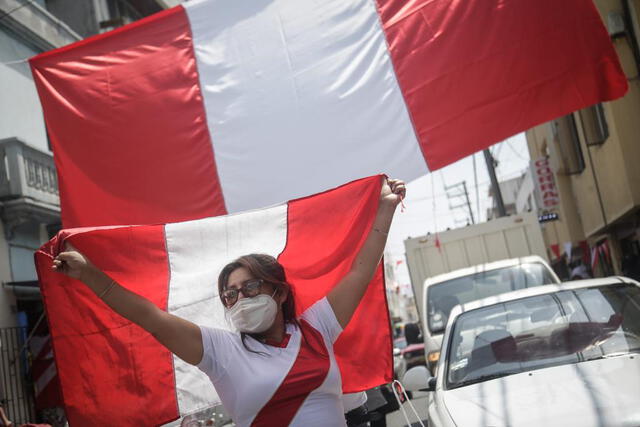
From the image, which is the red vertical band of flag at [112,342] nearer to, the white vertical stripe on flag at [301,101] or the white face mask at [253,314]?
the white face mask at [253,314]

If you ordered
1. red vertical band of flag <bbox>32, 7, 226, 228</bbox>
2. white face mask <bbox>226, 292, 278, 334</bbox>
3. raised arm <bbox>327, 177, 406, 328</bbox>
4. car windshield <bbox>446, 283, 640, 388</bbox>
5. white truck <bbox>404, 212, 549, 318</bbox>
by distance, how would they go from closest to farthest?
white face mask <bbox>226, 292, 278, 334</bbox>
raised arm <bbox>327, 177, 406, 328</bbox>
car windshield <bbox>446, 283, 640, 388</bbox>
red vertical band of flag <bbox>32, 7, 226, 228</bbox>
white truck <bbox>404, 212, 549, 318</bbox>

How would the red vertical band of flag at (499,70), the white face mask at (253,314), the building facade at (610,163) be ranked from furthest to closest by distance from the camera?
the building facade at (610,163) → the red vertical band of flag at (499,70) → the white face mask at (253,314)

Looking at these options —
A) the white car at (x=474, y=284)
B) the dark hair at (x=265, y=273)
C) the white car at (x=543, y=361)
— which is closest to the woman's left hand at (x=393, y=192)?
the dark hair at (x=265, y=273)

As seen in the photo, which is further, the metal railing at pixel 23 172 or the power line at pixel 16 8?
the power line at pixel 16 8

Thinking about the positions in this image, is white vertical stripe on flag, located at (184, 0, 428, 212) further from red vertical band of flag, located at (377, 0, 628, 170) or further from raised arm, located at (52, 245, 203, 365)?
raised arm, located at (52, 245, 203, 365)

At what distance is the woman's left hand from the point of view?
3.32 metres

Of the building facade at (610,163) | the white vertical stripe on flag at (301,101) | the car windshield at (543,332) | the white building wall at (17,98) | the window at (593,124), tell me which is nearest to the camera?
the car windshield at (543,332)

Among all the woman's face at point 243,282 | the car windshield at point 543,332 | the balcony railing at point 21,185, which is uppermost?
the balcony railing at point 21,185

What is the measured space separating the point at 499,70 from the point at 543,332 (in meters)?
2.01

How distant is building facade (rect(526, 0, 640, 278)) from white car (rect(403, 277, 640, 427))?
583 centimetres

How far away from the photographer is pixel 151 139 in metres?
5.82

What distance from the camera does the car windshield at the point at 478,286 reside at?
899 centimetres

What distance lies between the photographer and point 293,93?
18.8 ft

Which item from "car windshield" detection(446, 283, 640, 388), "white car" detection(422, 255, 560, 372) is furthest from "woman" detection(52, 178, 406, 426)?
"white car" detection(422, 255, 560, 372)
